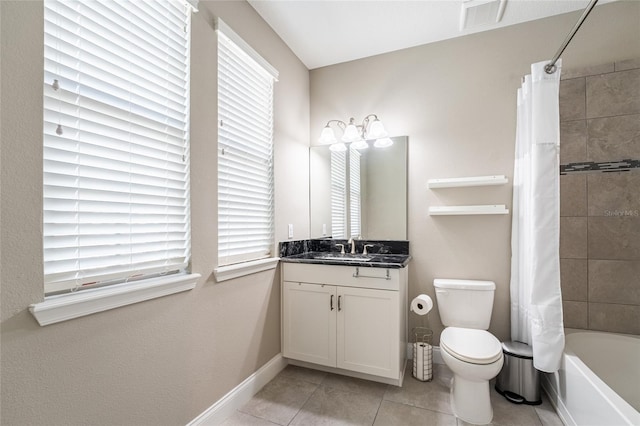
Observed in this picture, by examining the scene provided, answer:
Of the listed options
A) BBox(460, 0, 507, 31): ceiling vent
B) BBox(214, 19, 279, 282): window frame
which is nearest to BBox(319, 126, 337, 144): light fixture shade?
BBox(214, 19, 279, 282): window frame

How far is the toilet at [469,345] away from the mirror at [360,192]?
2.07ft

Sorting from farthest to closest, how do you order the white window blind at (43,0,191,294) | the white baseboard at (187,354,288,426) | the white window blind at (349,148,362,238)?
the white window blind at (349,148,362,238) < the white baseboard at (187,354,288,426) < the white window blind at (43,0,191,294)

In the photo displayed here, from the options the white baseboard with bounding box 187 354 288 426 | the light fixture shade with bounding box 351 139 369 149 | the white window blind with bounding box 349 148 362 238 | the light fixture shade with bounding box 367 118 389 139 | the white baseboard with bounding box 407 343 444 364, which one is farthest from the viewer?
the white window blind with bounding box 349 148 362 238

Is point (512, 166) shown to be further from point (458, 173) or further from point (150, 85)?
point (150, 85)

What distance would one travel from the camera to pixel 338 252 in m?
2.84

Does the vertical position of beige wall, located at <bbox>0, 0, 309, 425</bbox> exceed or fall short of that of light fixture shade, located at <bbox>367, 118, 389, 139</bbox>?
it falls short

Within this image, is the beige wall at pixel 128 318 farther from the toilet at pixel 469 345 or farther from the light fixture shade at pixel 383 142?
the toilet at pixel 469 345

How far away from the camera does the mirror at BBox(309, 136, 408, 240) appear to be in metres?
2.63

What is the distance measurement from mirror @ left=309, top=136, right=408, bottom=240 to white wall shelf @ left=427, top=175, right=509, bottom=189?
27 cm

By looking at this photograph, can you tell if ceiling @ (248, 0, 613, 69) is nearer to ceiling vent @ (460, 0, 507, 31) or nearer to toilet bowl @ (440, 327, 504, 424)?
ceiling vent @ (460, 0, 507, 31)

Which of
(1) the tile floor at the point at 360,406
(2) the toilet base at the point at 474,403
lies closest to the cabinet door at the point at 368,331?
(1) the tile floor at the point at 360,406

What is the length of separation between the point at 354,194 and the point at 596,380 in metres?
1.99

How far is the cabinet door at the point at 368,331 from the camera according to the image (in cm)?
204

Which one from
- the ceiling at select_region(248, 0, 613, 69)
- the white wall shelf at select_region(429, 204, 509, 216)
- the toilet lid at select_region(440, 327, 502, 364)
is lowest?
the toilet lid at select_region(440, 327, 502, 364)
